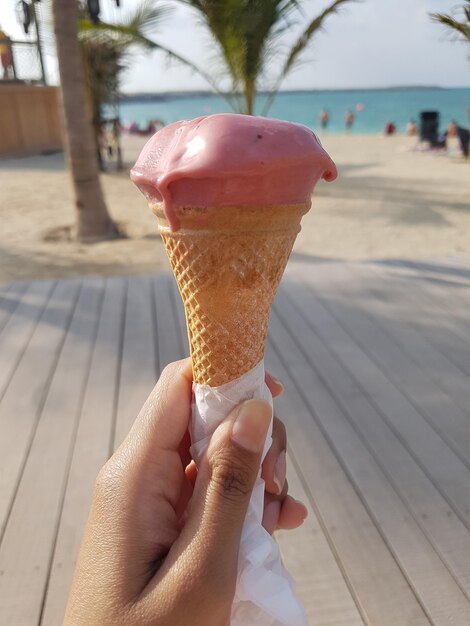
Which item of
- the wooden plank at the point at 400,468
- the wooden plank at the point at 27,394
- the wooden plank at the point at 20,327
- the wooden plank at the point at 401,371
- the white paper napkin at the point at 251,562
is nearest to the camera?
the white paper napkin at the point at 251,562

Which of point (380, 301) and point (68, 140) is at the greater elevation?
point (68, 140)

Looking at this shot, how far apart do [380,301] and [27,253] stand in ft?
17.5

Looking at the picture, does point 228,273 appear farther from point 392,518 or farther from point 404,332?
point 404,332

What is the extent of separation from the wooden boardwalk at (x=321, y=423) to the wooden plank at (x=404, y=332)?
1 cm

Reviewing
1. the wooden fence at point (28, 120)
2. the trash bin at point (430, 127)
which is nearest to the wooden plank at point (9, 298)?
the wooden fence at point (28, 120)

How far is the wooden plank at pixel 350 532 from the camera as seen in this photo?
4.69ft

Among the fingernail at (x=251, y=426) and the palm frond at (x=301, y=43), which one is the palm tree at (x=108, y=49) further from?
the fingernail at (x=251, y=426)

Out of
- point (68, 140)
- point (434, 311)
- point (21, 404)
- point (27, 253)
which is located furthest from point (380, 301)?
point (27, 253)

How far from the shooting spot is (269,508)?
136 centimetres

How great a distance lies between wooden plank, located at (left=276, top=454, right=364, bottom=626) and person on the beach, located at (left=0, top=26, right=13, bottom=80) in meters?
18.3

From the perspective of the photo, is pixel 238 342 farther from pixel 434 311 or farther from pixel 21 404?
Result: pixel 434 311

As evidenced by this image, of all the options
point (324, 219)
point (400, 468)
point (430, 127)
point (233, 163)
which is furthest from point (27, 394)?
point (430, 127)

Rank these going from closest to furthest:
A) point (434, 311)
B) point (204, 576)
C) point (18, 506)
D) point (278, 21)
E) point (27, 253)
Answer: point (204, 576)
point (18, 506)
point (434, 311)
point (27, 253)
point (278, 21)

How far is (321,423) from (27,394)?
1.35 meters
